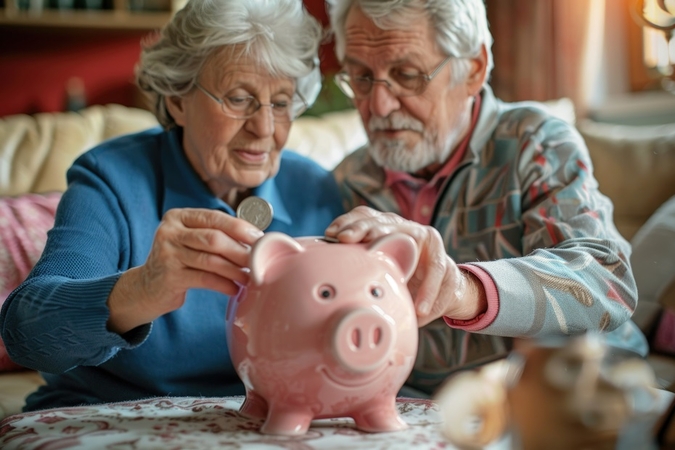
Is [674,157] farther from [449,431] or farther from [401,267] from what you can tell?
[449,431]

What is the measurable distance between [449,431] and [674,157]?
82.7 inches

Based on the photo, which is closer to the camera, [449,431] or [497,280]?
[449,431]

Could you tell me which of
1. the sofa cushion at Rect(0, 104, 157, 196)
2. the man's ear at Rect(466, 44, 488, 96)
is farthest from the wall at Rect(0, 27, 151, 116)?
the man's ear at Rect(466, 44, 488, 96)

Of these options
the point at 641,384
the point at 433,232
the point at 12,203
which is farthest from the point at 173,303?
the point at 12,203

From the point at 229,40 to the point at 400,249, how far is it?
28.8 inches

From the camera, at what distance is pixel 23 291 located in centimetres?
127

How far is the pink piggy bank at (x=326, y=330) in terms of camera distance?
0.94 m

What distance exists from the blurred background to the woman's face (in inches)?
85.9

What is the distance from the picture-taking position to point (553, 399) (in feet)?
2.44

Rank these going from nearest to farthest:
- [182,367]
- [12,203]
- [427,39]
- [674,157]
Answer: [182,367]
[427,39]
[12,203]
[674,157]

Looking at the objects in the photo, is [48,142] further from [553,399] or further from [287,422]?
[553,399]

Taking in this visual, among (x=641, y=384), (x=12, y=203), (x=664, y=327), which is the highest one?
(x=641, y=384)

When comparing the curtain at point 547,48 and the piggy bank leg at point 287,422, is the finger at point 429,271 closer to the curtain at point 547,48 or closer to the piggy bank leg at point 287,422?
the piggy bank leg at point 287,422

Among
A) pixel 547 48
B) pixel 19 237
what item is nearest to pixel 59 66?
pixel 19 237
